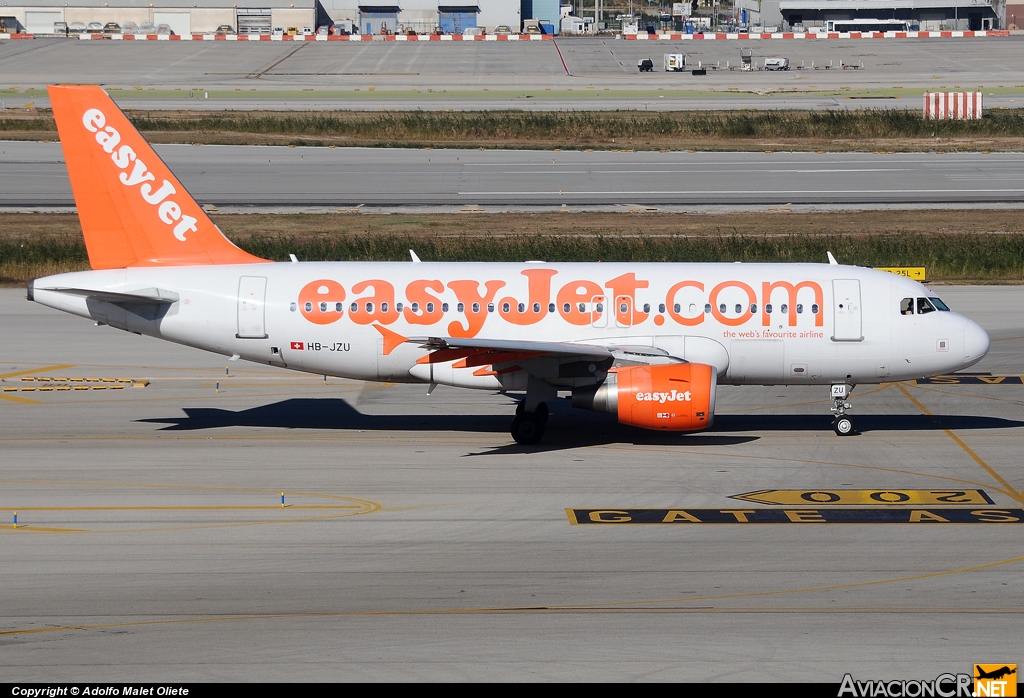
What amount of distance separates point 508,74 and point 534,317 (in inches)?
4572

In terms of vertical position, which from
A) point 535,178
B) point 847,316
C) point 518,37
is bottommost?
point 847,316

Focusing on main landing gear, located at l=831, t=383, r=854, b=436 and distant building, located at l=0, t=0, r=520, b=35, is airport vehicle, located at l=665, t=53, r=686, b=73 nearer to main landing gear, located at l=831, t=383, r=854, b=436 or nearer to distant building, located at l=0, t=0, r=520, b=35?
distant building, located at l=0, t=0, r=520, b=35

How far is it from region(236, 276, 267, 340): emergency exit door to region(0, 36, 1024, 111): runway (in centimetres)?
8039

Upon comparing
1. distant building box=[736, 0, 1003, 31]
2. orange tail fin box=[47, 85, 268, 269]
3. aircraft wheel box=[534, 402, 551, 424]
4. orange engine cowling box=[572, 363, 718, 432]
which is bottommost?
aircraft wheel box=[534, 402, 551, 424]

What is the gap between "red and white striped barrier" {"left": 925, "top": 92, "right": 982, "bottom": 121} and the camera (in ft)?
314

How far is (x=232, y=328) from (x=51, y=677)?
1391 centimetres

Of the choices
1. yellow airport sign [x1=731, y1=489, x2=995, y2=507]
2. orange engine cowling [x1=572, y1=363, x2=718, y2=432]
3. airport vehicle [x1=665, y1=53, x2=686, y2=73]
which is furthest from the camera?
airport vehicle [x1=665, y1=53, x2=686, y2=73]

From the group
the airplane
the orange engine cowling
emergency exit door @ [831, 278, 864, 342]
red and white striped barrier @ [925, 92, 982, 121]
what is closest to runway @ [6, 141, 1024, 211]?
red and white striped barrier @ [925, 92, 982, 121]

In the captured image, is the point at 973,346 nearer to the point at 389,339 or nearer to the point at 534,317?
the point at 534,317

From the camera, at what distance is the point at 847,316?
97.7 ft

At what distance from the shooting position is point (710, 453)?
95.2 ft

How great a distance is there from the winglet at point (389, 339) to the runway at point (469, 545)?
2571 mm

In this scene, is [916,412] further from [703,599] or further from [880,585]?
[703,599]

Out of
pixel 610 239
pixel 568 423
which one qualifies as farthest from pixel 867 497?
pixel 610 239
